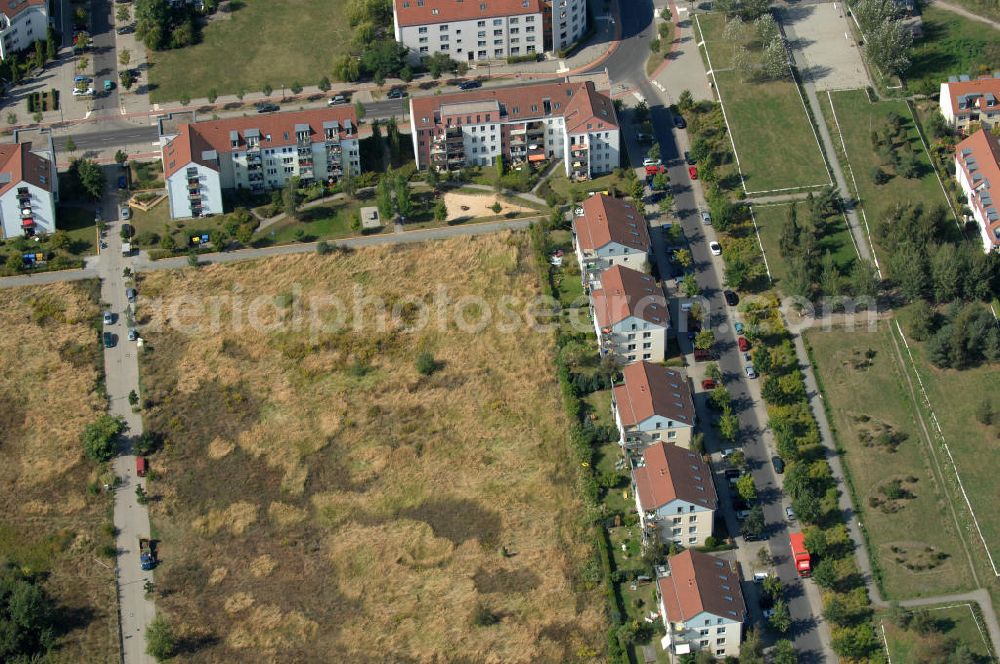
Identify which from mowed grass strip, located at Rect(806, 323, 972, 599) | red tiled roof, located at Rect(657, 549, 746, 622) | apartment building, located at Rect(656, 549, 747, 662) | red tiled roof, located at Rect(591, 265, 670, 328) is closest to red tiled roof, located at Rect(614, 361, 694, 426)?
red tiled roof, located at Rect(591, 265, 670, 328)

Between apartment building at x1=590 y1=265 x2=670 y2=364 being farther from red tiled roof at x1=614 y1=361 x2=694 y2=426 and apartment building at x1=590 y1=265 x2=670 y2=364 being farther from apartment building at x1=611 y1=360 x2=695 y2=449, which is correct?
apartment building at x1=611 y1=360 x2=695 y2=449

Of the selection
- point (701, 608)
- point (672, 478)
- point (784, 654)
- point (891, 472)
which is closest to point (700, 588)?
point (701, 608)

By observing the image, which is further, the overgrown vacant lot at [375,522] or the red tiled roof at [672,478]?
the red tiled roof at [672,478]

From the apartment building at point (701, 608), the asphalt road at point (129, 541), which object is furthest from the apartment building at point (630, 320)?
the asphalt road at point (129, 541)

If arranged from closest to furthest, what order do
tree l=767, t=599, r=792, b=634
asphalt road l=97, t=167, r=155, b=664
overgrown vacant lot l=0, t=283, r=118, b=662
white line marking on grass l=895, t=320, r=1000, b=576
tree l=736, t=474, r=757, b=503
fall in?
tree l=767, t=599, r=792, b=634 → asphalt road l=97, t=167, r=155, b=664 → overgrown vacant lot l=0, t=283, r=118, b=662 → white line marking on grass l=895, t=320, r=1000, b=576 → tree l=736, t=474, r=757, b=503

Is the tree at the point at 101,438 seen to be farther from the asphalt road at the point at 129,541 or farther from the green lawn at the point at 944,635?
the green lawn at the point at 944,635

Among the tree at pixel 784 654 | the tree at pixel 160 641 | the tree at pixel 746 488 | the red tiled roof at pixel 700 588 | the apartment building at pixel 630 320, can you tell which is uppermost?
the apartment building at pixel 630 320

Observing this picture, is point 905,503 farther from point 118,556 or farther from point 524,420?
point 118,556
